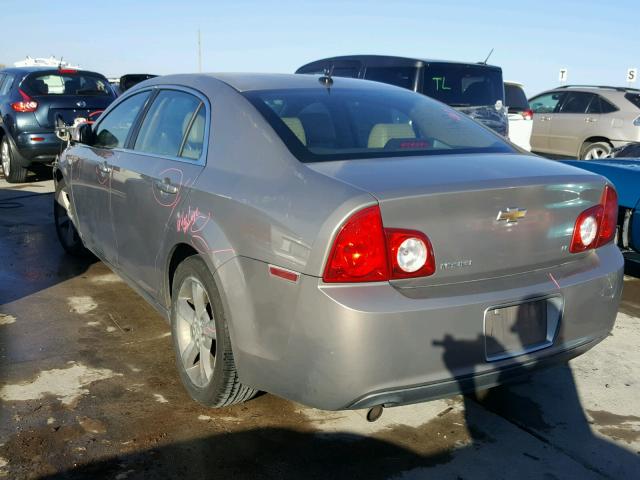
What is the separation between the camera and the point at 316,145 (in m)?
3.05

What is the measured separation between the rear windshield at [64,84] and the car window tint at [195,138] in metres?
7.14

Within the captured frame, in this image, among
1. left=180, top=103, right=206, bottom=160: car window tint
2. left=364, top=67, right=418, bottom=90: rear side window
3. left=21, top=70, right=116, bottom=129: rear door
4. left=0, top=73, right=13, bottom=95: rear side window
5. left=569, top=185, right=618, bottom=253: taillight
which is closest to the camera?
left=569, top=185, right=618, bottom=253: taillight

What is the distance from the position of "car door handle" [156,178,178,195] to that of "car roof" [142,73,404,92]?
1.90 feet

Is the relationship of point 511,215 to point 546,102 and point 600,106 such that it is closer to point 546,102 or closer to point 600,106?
point 600,106

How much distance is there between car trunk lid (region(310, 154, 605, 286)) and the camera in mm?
2566

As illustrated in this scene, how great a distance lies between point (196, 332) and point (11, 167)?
7.87 m

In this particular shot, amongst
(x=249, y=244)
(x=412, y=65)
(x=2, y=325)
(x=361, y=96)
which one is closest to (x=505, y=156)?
(x=361, y=96)

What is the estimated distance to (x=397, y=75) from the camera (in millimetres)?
8812

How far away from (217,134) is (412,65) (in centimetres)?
588

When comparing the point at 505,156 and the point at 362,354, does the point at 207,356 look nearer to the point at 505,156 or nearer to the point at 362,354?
the point at 362,354

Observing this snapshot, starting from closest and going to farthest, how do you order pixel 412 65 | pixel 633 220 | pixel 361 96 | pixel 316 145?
pixel 316 145 < pixel 361 96 < pixel 633 220 < pixel 412 65

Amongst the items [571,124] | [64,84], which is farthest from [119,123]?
[571,124]

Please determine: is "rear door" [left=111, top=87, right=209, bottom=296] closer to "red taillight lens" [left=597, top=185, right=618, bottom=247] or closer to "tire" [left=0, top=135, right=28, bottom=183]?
"red taillight lens" [left=597, top=185, right=618, bottom=247]

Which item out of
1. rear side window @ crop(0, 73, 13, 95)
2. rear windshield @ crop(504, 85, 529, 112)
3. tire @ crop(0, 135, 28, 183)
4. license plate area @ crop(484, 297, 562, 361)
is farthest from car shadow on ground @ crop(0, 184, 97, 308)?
rear windshield @ crop(504, 85, 529, 112)
